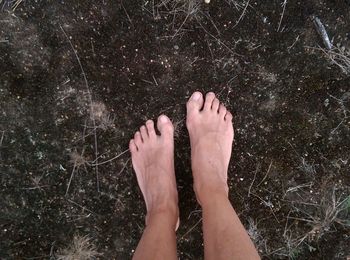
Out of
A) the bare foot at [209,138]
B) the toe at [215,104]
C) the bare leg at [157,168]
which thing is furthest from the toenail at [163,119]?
the toe at [215,104]

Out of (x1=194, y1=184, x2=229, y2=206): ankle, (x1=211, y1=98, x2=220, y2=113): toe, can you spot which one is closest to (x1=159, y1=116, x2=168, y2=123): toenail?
(x1=211, y1=98, x2=220, y2=113): toe

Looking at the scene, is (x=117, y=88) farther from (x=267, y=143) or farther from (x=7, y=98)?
(x=267, y=143)

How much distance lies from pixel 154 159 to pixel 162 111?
25cm

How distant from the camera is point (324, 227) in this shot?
2301mm

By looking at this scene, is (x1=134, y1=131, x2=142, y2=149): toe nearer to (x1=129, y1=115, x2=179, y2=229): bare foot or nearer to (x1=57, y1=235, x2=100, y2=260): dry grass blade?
(x1=129, y1=115, x2=179, y2=229): bare foot

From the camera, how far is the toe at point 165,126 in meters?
2.21

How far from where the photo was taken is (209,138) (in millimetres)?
2256

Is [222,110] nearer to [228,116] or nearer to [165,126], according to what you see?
[228,116]

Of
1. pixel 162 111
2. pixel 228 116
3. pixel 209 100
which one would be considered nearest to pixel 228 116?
pixel 228 116

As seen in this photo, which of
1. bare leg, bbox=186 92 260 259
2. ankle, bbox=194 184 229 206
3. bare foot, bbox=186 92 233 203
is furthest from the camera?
bare foot, bbox=186 92 233 203

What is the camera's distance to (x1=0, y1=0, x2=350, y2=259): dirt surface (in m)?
2.13

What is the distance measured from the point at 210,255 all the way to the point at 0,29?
141 centimetres

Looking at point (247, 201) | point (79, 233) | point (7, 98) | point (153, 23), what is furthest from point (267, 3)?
point (79, 233)

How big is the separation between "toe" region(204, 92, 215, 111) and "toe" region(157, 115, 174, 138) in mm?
200
